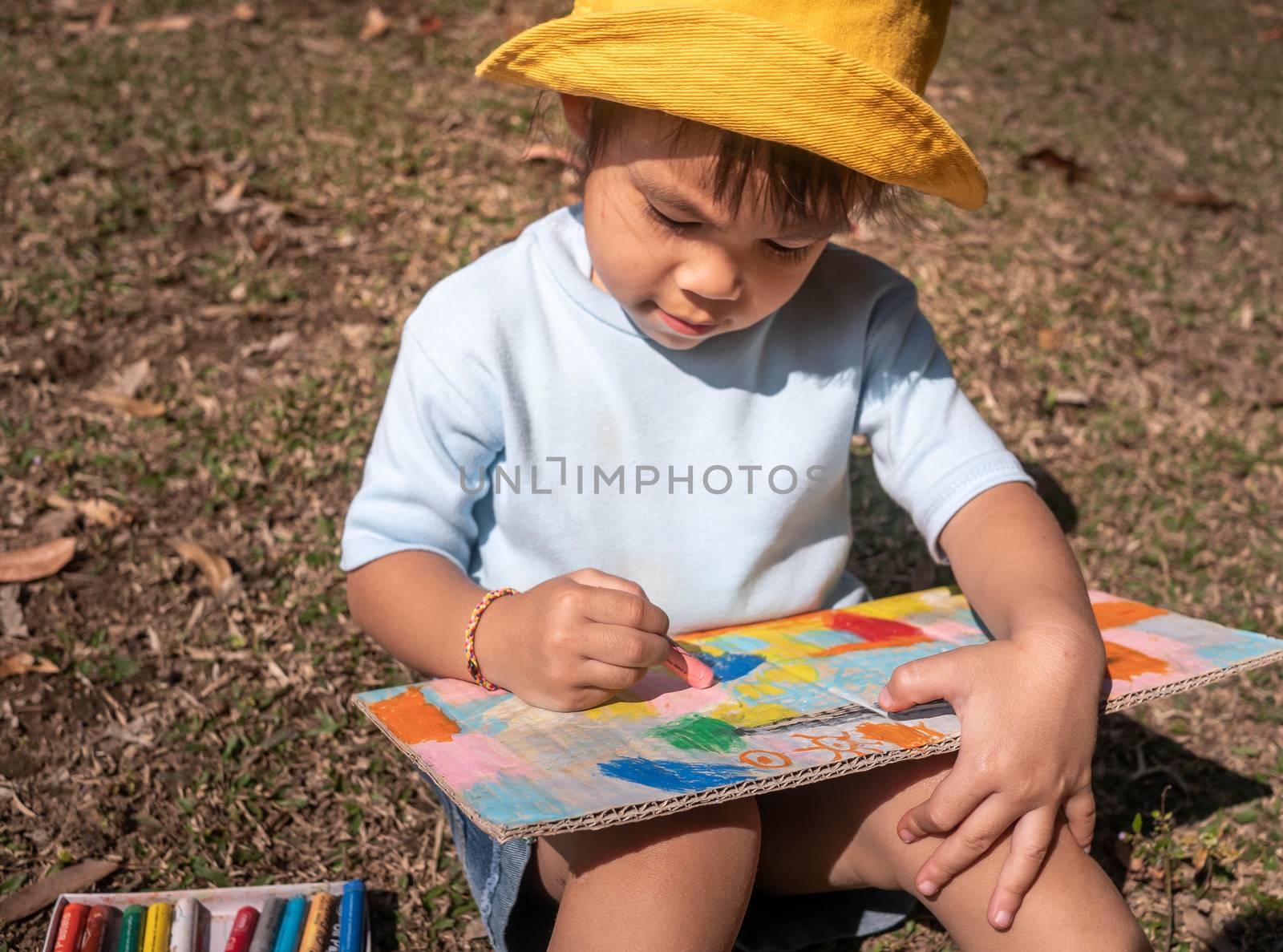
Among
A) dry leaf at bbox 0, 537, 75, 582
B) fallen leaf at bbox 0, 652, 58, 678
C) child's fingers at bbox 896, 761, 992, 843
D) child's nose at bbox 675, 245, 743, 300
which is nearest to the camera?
child's fingers at bbox 896, 761, 992, 843

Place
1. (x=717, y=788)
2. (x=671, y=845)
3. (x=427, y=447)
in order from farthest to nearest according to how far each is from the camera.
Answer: (x=427, y=447)
(x=671, y=845)
(x=717, y=788)

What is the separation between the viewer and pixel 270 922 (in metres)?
1.54

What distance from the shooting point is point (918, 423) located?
176 cm

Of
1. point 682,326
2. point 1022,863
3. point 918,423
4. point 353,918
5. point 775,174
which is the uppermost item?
point 775,174

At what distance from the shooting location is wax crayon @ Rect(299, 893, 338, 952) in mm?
1526

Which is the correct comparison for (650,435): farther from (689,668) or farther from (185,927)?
(185,927)

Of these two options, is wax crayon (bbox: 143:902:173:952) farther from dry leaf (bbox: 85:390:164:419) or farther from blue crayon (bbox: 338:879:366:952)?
dry leaf (bbox: 85:390:164:419)

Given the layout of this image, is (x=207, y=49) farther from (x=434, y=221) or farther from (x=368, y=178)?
(x=434, y=221)

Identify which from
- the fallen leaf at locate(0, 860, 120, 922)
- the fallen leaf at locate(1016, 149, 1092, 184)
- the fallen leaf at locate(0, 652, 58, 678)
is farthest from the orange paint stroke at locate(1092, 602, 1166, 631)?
the fallen leaf at locate(1016, 149, 1092, 184)

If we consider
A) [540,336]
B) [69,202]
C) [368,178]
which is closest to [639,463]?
[540,336]

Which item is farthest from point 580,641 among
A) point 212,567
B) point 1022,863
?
point 212,567

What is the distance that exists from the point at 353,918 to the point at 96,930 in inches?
11.7

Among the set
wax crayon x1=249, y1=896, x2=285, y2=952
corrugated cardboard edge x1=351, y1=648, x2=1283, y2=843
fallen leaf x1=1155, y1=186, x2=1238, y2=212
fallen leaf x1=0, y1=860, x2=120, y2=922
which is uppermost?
fallen leaf x1=1155, y1=186, x2=1238, y2=212

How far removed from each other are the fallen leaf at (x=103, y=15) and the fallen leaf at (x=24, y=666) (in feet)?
7.83
